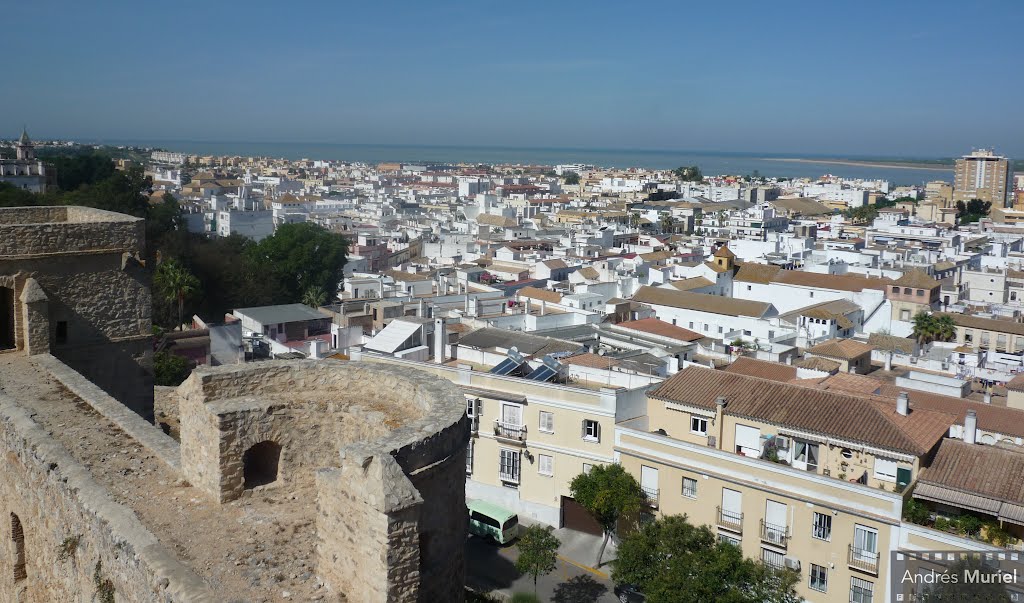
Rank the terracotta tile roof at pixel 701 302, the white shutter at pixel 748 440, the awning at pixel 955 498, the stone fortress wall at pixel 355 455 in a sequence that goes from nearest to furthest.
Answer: the stone fortress wall at pixel 355 455
the awning at pixel 955 498
the white shutter at pixel 748 440
the terracotta tile roof at pixel 701 302

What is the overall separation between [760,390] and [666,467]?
288cm

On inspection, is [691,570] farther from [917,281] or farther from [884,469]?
[917,281]

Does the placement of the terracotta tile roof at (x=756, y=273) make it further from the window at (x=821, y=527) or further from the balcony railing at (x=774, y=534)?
the window at (x=821, y=527)

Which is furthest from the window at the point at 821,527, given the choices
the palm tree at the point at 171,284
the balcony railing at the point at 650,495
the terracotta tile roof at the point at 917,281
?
the terracotta tile roof at the point at 917,281

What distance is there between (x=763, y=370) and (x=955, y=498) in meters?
9.20

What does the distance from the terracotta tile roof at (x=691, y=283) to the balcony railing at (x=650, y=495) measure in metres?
27.8

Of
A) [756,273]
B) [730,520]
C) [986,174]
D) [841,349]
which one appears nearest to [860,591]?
[730,520]

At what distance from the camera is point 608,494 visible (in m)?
19.0

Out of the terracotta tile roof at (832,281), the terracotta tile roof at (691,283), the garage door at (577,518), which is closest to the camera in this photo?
the garage door at (577,518)

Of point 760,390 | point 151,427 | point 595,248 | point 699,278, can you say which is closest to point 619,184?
point 595,248

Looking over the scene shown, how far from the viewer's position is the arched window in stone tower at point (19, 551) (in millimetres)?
9289

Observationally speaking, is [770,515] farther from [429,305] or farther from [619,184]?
[619,184]

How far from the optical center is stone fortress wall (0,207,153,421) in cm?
1228

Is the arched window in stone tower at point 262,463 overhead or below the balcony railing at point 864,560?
overhead
